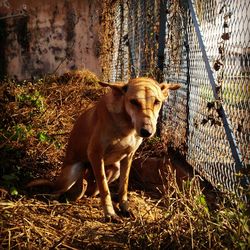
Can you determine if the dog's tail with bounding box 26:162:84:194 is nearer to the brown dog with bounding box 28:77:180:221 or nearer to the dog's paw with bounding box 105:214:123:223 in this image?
the brown dog with bounding box 28:77:180:221

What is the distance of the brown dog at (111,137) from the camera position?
389 centimetres

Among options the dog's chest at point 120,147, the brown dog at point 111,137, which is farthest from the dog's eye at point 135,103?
the dog's chest at point 120,147

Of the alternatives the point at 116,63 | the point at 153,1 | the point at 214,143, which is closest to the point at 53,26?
the point at 116,63

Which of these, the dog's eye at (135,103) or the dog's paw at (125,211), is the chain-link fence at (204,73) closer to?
the dog's eye at (135,103)

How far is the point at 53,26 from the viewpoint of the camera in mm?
13031

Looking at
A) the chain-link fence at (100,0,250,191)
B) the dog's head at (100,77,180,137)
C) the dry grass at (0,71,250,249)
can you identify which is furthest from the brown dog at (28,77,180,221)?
the chain-link fence at (100,0,250,191)

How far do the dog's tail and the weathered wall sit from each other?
8549mm

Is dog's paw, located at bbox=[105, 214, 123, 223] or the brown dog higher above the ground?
the brown dog

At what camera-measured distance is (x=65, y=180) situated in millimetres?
4578

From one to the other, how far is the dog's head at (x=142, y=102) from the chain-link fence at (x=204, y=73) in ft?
1.76

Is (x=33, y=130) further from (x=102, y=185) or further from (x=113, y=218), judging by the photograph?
(x=113, y=218)

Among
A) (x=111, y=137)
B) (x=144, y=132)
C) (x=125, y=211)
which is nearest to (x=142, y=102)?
(x=144, y=132)

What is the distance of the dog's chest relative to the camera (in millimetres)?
4168

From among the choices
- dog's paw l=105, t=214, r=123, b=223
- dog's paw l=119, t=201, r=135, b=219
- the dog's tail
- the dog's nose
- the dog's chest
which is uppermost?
the dog's nose
